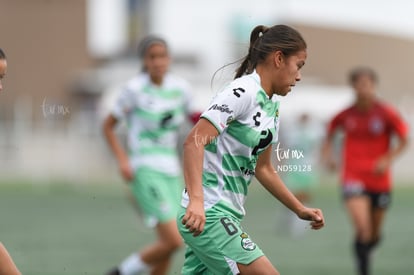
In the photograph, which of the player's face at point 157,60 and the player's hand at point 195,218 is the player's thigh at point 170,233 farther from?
the player's hand at point 195,218

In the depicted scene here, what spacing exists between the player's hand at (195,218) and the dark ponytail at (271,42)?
0.96m

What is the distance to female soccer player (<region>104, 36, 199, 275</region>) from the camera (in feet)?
29.0

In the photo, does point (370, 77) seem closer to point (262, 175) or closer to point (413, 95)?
point (262, 175)

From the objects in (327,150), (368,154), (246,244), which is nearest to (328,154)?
(327,150)

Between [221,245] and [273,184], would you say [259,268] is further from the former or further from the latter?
[273,184]

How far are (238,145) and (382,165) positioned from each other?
439 cm

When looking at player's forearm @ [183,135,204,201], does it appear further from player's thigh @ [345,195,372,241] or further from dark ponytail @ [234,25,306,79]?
player's thigh @ [345,195,372,241]

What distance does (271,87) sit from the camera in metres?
5.75

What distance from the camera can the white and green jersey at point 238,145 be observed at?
5625mm

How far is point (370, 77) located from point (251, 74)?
170 inches

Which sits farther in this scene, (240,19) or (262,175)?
(240,19)

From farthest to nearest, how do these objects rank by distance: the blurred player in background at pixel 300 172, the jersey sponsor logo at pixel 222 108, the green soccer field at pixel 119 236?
the blurred player in background at pixel 300 172 → the green soccer field at pixel 119 236 → the jersey sponsor logo at pixel 222 108

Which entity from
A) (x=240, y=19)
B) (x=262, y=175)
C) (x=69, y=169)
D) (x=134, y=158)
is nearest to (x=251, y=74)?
(x=262, y=175)

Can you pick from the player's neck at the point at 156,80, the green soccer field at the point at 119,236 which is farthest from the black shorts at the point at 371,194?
the player's neck at the point at 156,80
